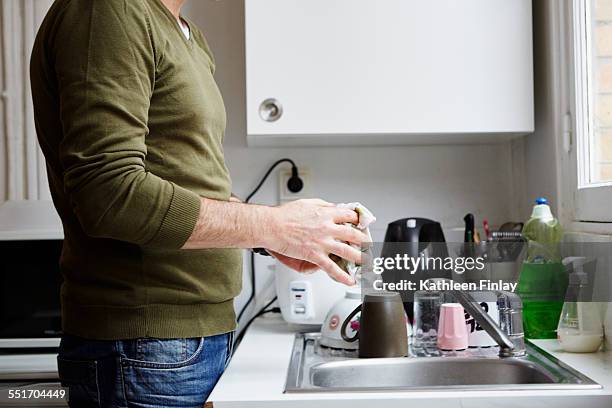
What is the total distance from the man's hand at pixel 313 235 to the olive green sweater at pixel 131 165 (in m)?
0.12

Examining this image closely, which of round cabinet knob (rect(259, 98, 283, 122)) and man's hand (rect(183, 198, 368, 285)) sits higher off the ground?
round cabinet knob (rect(259, 98, 283, 122))

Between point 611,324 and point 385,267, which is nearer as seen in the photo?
point 611,324

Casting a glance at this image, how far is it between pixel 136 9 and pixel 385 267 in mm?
780

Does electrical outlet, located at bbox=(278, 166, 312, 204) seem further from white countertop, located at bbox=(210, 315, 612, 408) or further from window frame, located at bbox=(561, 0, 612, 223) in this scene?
white countertop, located at bbox=(210, 315, 612, 408)

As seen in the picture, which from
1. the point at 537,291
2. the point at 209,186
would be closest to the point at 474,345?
the point at 537,291

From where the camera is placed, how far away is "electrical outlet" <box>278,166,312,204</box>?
1.89m

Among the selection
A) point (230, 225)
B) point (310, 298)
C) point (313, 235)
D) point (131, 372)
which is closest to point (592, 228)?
point (310, 298)

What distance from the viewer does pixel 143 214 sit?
861mm

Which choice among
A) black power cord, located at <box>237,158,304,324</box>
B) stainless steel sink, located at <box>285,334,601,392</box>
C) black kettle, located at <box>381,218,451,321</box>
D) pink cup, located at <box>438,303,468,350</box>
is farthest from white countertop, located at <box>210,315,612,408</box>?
black power cord, located at <box>237,158,304,324</box>

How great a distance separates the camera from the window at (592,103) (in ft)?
4.58

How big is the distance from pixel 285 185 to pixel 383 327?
0.74 m

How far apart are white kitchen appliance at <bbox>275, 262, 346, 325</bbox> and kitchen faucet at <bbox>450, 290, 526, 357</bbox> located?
328 mm

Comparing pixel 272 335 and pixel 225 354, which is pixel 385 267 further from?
pixel 225 354

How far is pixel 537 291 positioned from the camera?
Result: 137 centimetres
